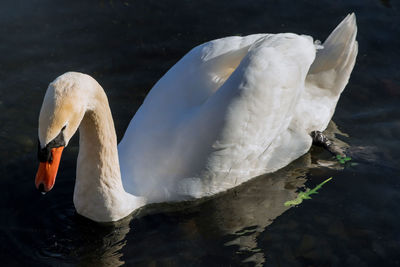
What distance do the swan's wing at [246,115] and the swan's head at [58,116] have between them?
1.30 metres

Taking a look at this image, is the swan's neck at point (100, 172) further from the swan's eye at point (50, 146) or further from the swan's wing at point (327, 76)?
the swan's wing at point (327, 76)

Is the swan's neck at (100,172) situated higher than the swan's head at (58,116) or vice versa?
the swan's head at (58,116)

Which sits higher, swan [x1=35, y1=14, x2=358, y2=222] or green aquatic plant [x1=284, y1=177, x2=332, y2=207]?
swan [x1=35, y1=14, x2=358, y2=222]

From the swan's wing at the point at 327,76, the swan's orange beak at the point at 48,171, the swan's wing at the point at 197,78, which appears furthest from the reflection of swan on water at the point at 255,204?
the swan's orange beak at the point at 48,171

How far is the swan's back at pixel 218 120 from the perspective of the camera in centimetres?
653

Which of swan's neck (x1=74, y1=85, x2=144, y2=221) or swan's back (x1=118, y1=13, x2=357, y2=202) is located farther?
swan's back (x1=118, y1=13, x2=357, y2=202)

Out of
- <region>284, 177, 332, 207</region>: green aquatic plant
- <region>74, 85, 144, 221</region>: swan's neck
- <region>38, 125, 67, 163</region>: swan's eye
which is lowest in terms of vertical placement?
<region>284, 177, 332, 207</region>: green aquatic plant

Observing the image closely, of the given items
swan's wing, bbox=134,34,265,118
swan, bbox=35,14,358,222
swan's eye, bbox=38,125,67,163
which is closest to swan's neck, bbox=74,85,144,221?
swan, bbox=35,14,358,222

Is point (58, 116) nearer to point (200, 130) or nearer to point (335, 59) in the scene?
point (200, 130)

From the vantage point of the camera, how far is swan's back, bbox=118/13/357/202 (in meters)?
6.53

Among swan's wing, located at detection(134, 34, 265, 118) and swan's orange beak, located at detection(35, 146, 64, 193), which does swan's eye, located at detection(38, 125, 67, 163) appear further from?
swan's wing, located at detection(134, 34, 265, 118)

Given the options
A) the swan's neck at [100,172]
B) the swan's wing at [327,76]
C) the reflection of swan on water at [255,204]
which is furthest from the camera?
the swan's wing at [327,76]

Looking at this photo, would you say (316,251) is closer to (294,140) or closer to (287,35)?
(294,140)

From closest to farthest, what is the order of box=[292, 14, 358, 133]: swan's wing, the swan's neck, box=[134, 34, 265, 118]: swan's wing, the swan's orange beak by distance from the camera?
the swan's orange beak, the swan's neck, box=[134, 34, 265, 118]: swan's wing, box=[292, 14, 358, 133]: swan's wing
